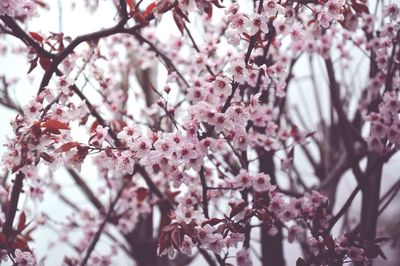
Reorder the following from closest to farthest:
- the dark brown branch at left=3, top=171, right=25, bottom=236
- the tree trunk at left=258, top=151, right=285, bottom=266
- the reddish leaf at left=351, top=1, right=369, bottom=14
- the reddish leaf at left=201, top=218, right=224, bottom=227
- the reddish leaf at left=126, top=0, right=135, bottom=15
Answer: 1. the reddish leaf at left=201, top=218, right=224, bottom=227
2. the reddish leaf at left=126, top=0, right=135, bottom=15
3. the dark brown branch at left=3, top=171, right=25, bottom=236
4. the reddish leaf at left=351, top=1, right=369, bottom=14
5. the tree trunk at left=258, top=151, right=285, bottom=266

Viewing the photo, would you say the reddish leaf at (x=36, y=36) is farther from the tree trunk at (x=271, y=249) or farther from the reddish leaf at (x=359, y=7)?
the tree trunk at (x=271, y=249)

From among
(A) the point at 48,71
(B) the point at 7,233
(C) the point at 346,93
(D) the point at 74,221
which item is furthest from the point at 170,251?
(C) the point at 346,93

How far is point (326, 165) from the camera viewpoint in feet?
15.0

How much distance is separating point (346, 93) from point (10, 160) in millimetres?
4174

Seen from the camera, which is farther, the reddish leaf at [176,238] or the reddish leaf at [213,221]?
the reddish leaf at [213,221]

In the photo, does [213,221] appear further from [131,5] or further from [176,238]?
[131,5]

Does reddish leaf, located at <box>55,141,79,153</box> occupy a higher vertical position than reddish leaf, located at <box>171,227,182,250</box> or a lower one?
higher

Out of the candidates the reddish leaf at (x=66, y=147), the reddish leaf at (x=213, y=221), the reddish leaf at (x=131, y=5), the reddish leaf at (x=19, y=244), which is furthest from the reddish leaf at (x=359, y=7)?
the reddish leaf at (x=19, y=244)

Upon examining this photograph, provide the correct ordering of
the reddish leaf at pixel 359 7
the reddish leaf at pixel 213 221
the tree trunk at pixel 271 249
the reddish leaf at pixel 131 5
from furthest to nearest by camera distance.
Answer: the tree trunk at pixel 271 249
the reddish leaf at pixel 359 7
the reddish leaf at pixel 131 5
the reddish leaf at pixel 213 221

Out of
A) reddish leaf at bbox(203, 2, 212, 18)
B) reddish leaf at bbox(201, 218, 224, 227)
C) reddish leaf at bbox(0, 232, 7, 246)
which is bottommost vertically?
reddish leaf at bbox(201, 218, 224, 227)

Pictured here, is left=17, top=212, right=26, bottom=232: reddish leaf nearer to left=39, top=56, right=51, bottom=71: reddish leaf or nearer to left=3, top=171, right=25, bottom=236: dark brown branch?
left=3, top=171, right=25, bottom=236: dark brown branch

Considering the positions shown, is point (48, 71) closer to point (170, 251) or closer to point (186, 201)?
point (186, 201)

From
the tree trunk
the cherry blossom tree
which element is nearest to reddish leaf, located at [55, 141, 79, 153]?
the cherry blossom tree

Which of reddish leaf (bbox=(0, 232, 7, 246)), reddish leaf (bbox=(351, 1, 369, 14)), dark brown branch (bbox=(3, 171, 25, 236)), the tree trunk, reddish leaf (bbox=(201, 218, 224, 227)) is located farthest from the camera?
the tree trunk
